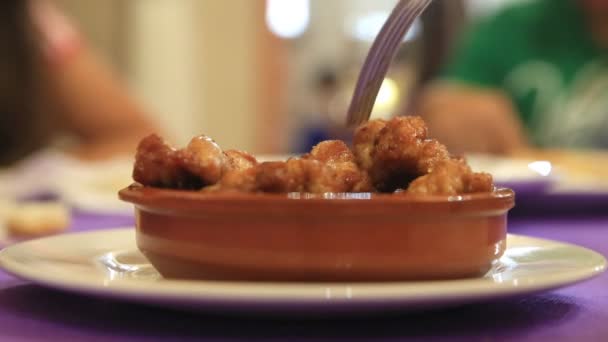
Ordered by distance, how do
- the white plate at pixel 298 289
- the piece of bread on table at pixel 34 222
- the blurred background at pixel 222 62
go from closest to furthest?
the white plate at pixel 298 289, the piece of bread on table at pixel 34 222, the blurred background at pixel 222 62

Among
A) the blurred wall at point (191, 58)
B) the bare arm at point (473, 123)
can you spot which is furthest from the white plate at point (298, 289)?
the blurred wall at point (191, 58)

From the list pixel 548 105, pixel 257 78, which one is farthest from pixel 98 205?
pixel 257 78

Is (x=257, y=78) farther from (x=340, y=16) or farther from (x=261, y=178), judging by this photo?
(x=261, y=178)

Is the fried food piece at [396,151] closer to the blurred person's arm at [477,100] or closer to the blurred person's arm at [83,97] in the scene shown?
the blurred person's arm at [477,100]

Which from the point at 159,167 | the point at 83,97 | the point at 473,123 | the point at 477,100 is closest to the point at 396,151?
the point at 159,167

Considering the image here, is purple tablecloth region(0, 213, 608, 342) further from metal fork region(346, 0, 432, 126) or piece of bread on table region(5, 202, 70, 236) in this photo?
piece of bread on table region(5, 202, 70, 236)

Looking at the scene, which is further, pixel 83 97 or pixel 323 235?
pixel 83 97

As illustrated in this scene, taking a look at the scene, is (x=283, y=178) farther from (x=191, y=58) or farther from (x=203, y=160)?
(x=191, y=58)

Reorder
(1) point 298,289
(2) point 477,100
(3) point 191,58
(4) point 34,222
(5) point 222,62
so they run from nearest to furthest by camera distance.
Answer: (1) point 298,289
(4) point 34,222
(2) point 477,100
(3) point 191,58
(5) point 222,62
